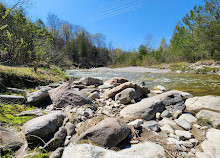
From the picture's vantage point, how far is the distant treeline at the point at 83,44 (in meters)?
4.99

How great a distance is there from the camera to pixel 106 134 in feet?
4.44

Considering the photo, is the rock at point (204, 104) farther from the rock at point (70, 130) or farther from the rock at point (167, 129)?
the rock at point (70, 130)

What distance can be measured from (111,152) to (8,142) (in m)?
1.07

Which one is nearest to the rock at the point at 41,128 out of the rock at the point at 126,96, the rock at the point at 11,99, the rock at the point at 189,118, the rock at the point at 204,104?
the rock at the point at 11,99

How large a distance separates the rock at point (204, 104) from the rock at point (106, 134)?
2.20m

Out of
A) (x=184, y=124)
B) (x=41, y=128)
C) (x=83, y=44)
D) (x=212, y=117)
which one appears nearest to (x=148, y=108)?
(x=184, y=124)

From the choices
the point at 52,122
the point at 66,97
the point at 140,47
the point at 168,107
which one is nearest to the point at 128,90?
the point at 168,107

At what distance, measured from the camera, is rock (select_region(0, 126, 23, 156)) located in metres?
1.07

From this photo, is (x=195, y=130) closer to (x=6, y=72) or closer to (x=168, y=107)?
(x=168, y=107)

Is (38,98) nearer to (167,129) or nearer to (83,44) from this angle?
(167,129)

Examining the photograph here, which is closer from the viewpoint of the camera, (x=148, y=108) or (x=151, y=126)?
(x=151, y=126)

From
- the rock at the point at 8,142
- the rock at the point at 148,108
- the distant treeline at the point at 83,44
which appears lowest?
the rock at the point at 148,108

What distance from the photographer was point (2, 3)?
4305mm

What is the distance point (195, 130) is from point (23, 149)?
2.49m
